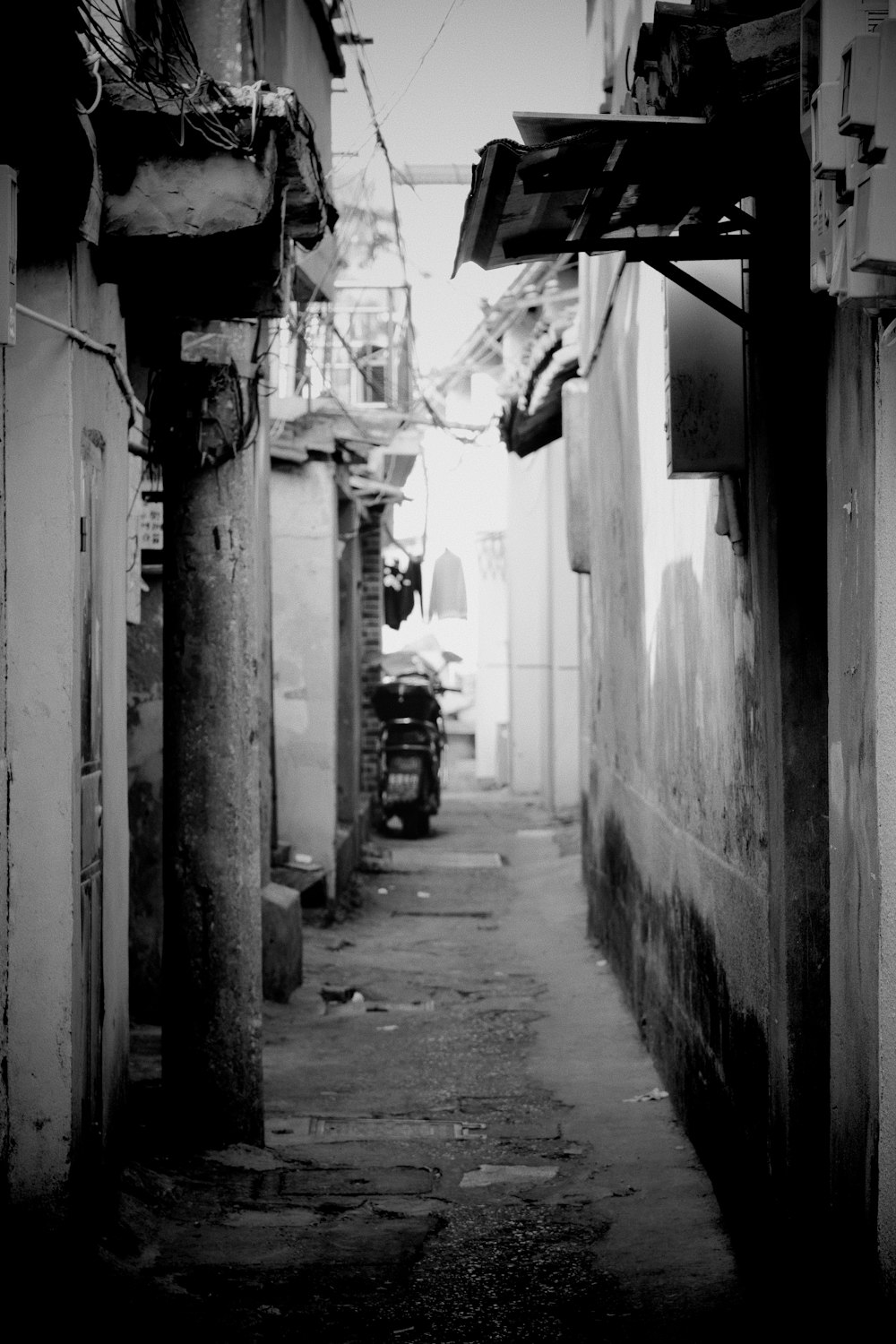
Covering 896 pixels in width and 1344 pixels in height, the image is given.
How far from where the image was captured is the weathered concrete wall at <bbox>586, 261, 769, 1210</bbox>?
5043 mm

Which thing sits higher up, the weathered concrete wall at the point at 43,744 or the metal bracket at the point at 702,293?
the metal bracket at the point at 702,293

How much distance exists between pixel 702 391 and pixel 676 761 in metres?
2.45

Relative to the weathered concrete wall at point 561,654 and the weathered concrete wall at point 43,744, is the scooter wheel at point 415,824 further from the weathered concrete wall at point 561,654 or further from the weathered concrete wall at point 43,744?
the weathered concrete wall at point 43,744

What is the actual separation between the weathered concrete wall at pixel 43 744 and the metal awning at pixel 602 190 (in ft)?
4.58

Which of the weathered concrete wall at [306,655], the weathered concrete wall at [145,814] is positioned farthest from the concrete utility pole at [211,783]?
the weathered concrete wall at [306,655]

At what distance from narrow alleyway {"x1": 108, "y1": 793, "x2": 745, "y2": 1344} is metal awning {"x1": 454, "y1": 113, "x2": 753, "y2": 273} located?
334cm

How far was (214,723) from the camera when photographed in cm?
634

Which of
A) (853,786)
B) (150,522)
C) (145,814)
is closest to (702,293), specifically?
(853,786)

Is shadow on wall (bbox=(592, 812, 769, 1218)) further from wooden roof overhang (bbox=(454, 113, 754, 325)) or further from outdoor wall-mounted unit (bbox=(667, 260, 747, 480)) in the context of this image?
wooden roof overhang (bbox=(454, 113, 754, 325))

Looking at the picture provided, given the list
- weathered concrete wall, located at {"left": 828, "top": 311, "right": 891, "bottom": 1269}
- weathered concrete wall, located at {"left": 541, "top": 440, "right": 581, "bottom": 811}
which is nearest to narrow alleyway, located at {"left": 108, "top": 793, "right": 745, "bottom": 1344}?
weathered concrete wall, located at {"left": 828, "top": 311, "right": 891, "bottom": 1269}

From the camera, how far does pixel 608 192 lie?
4203mm

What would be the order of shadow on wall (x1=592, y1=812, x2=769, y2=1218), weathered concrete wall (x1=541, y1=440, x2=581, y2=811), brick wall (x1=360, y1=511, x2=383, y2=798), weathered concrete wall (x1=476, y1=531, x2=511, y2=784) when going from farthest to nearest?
1. weathered concrete wall (x1=476, y1=531, x2=511, y2=784)
2. weathered concrete wall (x1=541, y1=440, x2=581, y2=811)
3. brick wall (x1=360, y1=511, x2=383, y2=798)
4. shadow on wall (x1=592, y1=812, x2=769, y2=1218)

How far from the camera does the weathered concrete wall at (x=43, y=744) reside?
14.5ft

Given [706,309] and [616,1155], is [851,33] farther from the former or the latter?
[616,1155]
